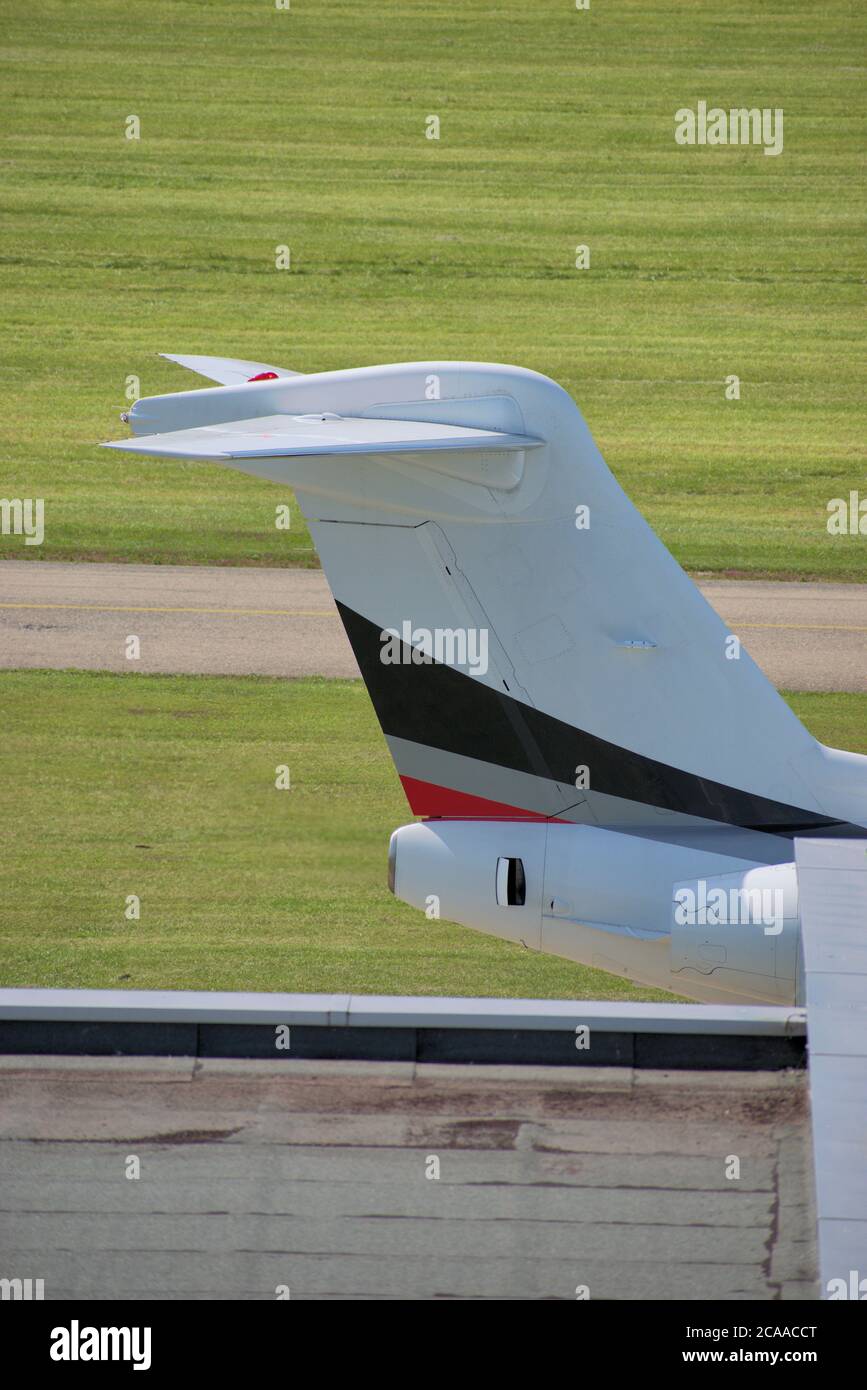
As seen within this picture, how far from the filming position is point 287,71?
39.2m

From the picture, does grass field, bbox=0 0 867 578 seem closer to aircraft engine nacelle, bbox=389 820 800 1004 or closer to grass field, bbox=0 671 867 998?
grass field, bbox=0 671 867 998

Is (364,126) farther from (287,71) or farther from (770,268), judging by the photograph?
(770,268)

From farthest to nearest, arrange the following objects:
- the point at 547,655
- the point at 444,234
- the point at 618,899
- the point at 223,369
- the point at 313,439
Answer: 1. the point at 444,234
2. the point at 223,369
3. the point at 547,655
4. the point at 618,899
5. the point at 313,439

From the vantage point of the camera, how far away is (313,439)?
916 cm

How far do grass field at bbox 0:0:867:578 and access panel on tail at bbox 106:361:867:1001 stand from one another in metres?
14.3

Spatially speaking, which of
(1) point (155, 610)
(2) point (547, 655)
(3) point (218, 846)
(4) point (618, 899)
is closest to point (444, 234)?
(1) point (155, 610)

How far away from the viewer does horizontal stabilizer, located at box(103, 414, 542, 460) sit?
8438mm

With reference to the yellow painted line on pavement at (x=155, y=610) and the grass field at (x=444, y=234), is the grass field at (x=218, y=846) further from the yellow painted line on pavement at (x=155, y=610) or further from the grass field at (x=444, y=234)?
the grass field at (x=444, y=234)

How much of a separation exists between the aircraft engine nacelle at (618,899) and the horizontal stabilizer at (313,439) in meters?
2.53

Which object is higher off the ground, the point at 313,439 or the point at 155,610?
the point at 155,610

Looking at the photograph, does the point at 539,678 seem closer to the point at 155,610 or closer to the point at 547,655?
the point at 547,655

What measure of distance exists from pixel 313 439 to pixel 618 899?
11.1 ft

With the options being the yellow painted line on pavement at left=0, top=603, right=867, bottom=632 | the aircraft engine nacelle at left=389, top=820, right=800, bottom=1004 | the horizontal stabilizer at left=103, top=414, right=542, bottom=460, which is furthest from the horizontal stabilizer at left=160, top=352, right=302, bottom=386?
the yellow painted line on pavement at left=0, top=603, right=867, bottom=632
